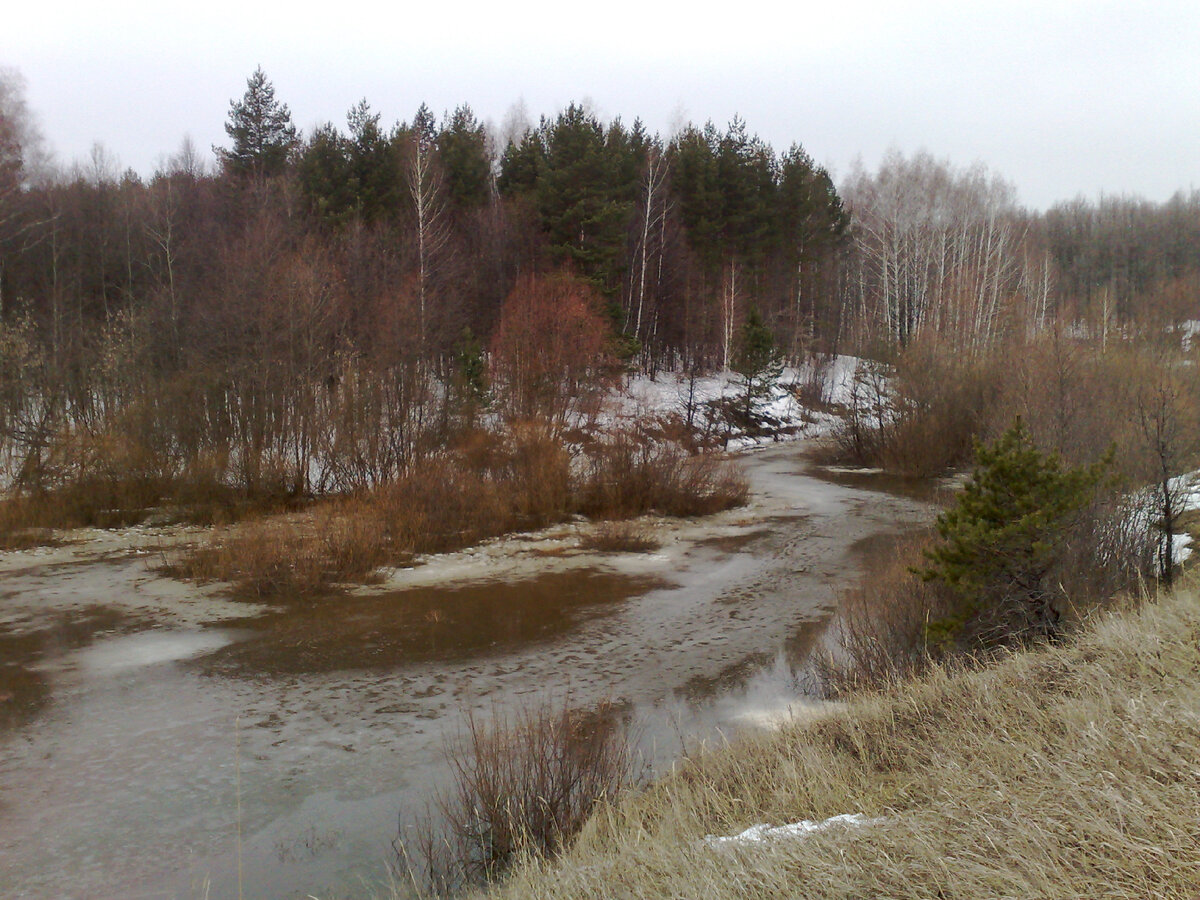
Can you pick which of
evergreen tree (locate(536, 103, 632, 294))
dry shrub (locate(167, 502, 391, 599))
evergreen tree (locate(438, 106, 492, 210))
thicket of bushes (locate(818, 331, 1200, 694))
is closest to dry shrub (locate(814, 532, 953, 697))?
thicket of bushes (locate(818, 331, 1200, 694))

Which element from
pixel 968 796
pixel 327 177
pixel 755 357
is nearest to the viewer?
pixel 968 796

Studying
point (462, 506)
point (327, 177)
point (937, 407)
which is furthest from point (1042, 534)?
point (327, 177)

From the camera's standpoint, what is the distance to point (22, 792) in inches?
304

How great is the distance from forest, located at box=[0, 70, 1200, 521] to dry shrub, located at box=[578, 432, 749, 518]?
2.33m

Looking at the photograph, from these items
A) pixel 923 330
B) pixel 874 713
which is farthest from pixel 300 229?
pixel 874 713

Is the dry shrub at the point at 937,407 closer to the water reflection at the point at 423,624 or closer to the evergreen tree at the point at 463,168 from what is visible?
the water reflection at the point at 423,624

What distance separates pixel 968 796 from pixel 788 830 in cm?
93

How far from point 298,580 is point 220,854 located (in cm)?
843

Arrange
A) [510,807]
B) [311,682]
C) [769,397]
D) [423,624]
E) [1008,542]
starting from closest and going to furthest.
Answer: [510,807] → [1008,542] → [311,682] → [423,624] → [769,397]

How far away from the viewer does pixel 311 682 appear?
10.7m

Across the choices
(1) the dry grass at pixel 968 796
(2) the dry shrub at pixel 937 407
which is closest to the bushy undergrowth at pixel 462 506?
(2) the dry shrub at pixel 937 407

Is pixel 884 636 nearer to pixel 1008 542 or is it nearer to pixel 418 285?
pixel 1008 542

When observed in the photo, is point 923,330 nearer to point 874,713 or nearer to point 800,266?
point 800,266

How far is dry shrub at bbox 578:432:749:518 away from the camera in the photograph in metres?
21.7
